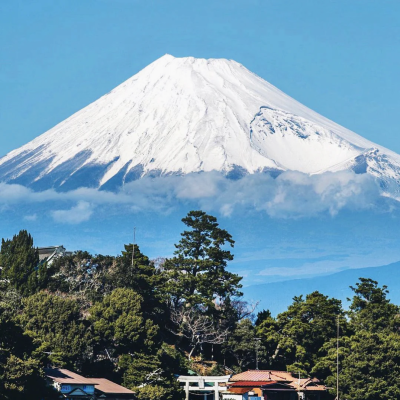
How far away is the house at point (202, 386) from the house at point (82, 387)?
6843 millimetres

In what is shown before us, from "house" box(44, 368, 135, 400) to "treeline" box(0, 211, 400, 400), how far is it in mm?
2026

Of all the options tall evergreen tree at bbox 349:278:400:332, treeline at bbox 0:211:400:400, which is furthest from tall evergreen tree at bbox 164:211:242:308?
tall evergreen tree at bbox 349:278:400:332

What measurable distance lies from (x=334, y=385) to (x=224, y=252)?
16556 millimetres

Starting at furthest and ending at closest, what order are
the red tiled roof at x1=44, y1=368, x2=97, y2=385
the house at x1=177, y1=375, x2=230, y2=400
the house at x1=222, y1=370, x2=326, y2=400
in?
1. the house at x1=222, y1=370, x2=326, y2=400
2. the house at x1=177, y1=375, x2=230, y2=400
3. the red tiled roof at x1=44, y1=368, x2=97, y2=385

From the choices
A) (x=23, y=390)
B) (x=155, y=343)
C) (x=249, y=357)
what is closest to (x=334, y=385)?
(x=249, y=357)

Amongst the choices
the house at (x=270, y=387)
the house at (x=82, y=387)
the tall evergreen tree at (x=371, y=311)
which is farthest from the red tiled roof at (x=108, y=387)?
the tall evergreen tree at (x=371, y=311)

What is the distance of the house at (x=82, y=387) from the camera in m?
66.8

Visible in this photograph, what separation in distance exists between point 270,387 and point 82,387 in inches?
746

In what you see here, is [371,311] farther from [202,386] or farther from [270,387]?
[202,386]

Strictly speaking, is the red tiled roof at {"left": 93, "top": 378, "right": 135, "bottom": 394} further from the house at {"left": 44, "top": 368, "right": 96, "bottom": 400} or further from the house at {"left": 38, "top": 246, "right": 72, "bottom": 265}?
the house at {"left": 38, "top": 246, "right": 72, "bottom": 265}

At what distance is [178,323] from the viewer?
8712 cm

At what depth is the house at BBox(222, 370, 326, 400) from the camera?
79562 mm

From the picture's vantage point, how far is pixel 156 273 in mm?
91062

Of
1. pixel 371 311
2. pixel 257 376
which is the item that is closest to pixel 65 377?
pixel 257 376
